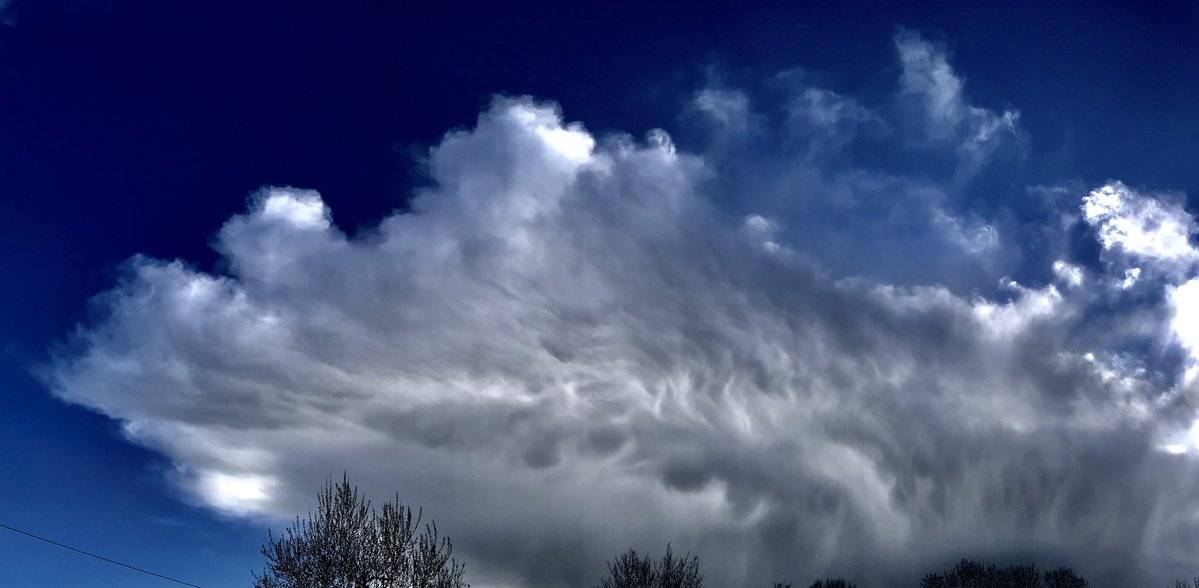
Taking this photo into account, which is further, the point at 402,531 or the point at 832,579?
the point at 832,579

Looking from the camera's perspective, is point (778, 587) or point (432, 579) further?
point (778, 587)

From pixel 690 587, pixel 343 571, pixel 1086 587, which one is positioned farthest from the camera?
pixel 1086 587

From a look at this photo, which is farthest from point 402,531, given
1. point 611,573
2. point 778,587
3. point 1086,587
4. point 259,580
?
point 1086,587

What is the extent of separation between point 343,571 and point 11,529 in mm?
13865

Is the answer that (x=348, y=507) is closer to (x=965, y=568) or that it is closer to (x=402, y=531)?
(x=402, y=531)

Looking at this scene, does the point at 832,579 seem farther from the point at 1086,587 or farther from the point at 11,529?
the point at 11,529

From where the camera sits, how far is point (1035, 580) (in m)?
86.5

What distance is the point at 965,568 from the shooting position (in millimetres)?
89125

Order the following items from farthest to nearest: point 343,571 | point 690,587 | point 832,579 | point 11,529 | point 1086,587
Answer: point 832,579 → point 1086,587 → point 690,587 → point 343,571 → point 11,529

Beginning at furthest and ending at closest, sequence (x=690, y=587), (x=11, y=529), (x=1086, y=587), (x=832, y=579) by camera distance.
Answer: (x=832, y=579), (x=1086, y=587), (x=690, y=587), (x=11, y=529)

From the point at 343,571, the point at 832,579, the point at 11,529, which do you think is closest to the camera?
the point at 11,529

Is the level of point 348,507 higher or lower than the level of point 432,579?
higher

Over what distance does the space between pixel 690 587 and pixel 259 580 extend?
79.8ft

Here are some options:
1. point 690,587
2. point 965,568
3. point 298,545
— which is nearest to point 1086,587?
point 965,568
